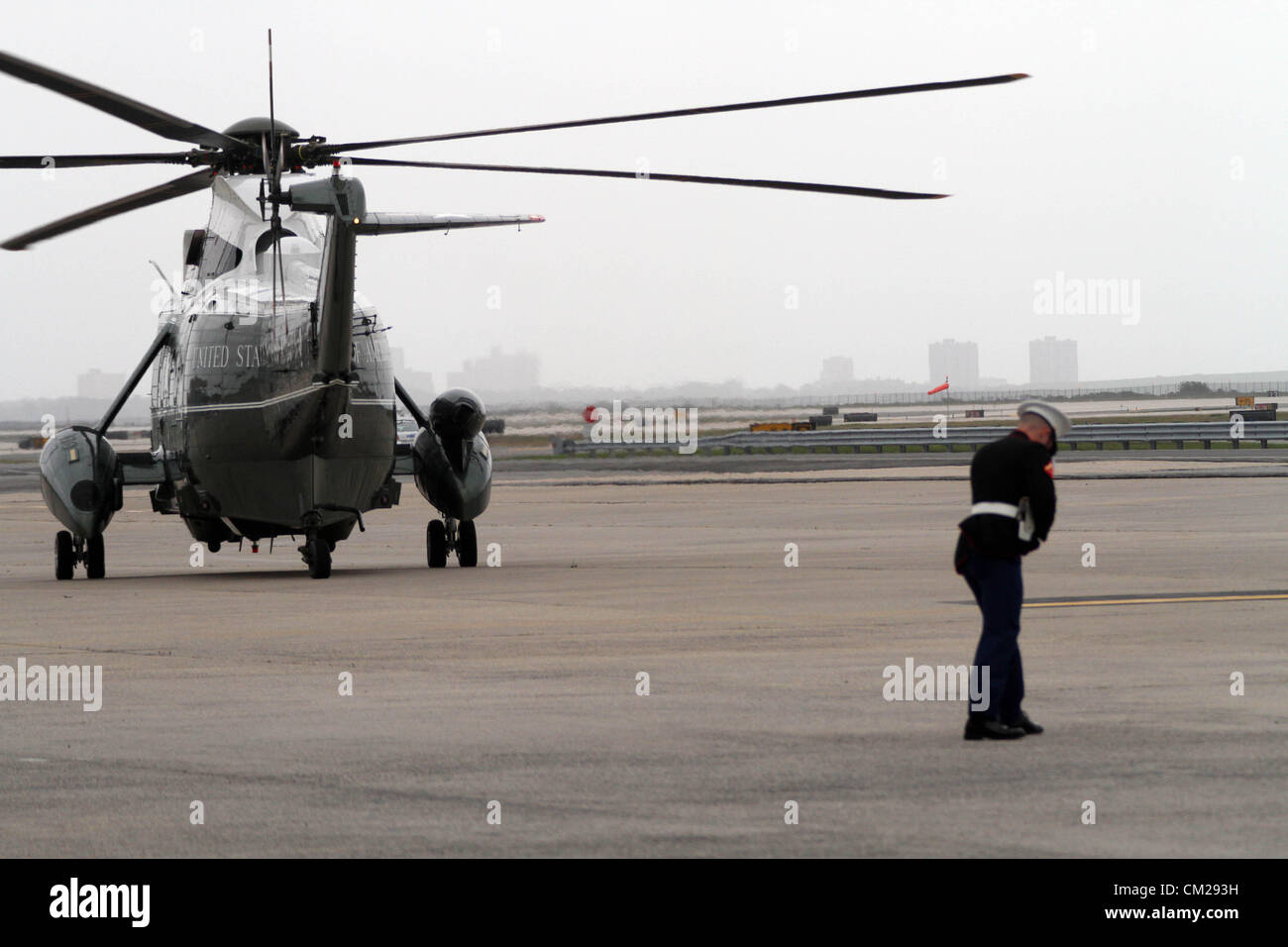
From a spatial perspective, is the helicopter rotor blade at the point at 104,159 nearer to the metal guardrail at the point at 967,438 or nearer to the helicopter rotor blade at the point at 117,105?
the helicopter rotor blade at the point at 117,105

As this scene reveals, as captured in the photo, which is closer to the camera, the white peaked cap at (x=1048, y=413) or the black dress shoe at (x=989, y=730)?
the black dress shoe at (x=989, y=730)

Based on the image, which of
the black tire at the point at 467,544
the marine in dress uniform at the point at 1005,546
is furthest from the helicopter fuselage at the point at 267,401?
the marine in dress uniform at the point at 1005,546

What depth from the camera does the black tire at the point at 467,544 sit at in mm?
27844

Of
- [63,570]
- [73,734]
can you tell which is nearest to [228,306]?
[63,570]

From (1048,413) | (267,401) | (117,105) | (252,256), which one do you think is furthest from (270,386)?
(1048,413)

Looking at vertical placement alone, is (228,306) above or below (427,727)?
above

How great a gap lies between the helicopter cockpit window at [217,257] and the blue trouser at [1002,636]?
18755 millimetres

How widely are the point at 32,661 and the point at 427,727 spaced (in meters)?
5.68

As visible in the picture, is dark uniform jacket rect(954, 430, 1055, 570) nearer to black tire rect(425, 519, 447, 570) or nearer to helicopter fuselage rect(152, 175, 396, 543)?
helicopter fuselage rect(152, 175, 396, 543)

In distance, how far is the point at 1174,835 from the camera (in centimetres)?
806

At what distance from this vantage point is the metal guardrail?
6656cm

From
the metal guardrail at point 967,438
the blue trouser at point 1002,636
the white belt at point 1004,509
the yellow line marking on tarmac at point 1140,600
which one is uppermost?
the white belt at point 1004,509

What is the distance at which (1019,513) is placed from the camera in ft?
35.5

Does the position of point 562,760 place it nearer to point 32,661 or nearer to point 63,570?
point 32,661
